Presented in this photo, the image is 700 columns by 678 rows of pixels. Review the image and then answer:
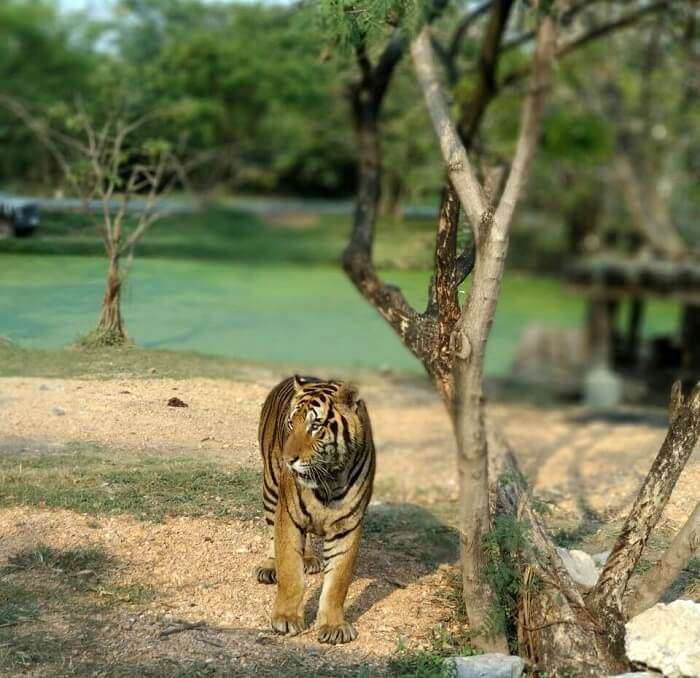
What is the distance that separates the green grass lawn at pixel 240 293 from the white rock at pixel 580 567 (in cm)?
214

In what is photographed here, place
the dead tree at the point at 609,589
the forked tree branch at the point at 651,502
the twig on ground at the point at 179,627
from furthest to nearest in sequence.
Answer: the twig on ground at the point at 179,627, the forked tree branch at the point at 651,502, the dead tree at the point at 609,589

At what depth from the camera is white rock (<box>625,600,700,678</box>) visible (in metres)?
4.46

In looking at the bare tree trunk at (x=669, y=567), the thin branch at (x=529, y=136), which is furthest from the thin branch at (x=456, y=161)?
the bare tree trunk at (x=669, y=567)

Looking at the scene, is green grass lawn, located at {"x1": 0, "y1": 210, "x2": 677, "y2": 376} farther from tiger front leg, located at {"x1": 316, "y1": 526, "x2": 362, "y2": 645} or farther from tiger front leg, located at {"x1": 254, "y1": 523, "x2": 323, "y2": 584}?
tiger front leg, located at {"x1": 316, "y1": 526, "x2": 362, "y2": 645}

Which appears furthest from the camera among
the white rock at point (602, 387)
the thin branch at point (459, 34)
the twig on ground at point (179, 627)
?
the white rock at point (602, 387)

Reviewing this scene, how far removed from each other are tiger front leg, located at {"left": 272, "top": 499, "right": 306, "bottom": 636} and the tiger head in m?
0.26

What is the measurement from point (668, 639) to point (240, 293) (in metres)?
10.3

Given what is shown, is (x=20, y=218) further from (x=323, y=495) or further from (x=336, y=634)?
(x=336, y=634)

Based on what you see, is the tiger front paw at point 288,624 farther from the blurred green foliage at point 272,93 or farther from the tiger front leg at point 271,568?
the blurred green foliage at point 272,93

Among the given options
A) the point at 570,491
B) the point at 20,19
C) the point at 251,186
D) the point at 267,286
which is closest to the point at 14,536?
the point at 570,491

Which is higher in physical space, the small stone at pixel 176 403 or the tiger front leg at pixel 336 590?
the small stone at pixel 176 403

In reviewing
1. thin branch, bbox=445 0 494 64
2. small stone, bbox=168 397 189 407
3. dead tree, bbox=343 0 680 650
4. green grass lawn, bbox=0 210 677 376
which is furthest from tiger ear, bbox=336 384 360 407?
thin branch, bbox=445 0 494 64

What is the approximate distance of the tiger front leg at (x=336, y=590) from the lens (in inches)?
193

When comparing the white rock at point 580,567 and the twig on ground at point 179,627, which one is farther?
the white rock at point 580,567
